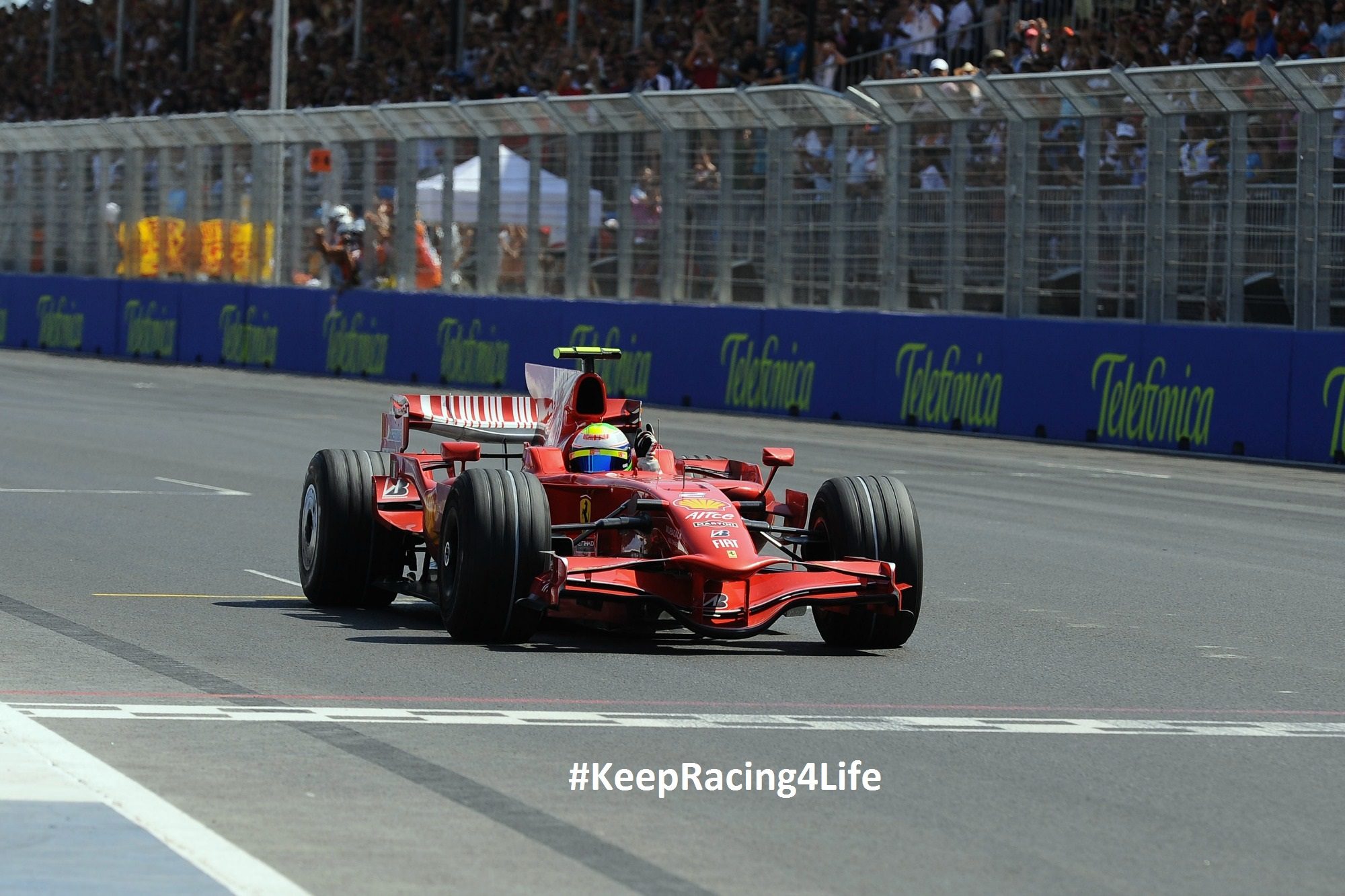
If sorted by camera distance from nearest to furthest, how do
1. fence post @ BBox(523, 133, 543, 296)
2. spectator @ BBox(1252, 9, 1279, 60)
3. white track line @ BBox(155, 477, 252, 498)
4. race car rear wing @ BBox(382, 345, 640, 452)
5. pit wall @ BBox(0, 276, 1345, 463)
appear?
1. race car rear wing @ BBox(382, 345, 640, 452)
2. white track line @ BBox(155, 477, 252, 498)
3. pit wall @ BBox(0, 276, 1345, 463)
4. spectator @ BBox(1252, 9, 1279, 60)
5. fence post @ BBox(523, 133, 543, 296)

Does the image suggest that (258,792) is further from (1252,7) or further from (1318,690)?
(1252,7)

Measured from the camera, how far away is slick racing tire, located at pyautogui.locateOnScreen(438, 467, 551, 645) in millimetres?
8766

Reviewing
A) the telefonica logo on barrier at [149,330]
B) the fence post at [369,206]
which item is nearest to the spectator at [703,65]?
the fence post at [369,206]

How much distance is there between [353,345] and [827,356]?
9421mm

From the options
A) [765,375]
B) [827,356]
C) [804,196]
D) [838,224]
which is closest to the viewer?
[827,356]

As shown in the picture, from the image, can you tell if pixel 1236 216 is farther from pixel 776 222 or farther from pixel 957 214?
pixel 776 222

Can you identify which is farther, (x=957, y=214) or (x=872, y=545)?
(x=957, y=214)

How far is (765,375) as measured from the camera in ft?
85.8

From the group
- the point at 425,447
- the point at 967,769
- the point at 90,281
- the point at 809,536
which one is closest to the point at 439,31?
the point at 90,281

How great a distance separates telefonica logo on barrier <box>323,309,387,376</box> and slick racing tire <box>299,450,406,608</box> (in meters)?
21.6

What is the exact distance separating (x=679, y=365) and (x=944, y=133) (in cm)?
455

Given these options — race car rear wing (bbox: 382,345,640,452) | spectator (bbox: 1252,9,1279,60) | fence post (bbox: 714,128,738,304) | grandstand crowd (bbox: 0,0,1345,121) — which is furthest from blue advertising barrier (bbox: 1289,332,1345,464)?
race car rear wing (bbox: 382,345,640,452)

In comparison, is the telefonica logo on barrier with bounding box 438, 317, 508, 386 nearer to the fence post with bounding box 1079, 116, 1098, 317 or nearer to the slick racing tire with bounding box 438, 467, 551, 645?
the fence post with bounding box 1079, 116, 1098, 317

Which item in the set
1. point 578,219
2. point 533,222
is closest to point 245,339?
point 533,222
